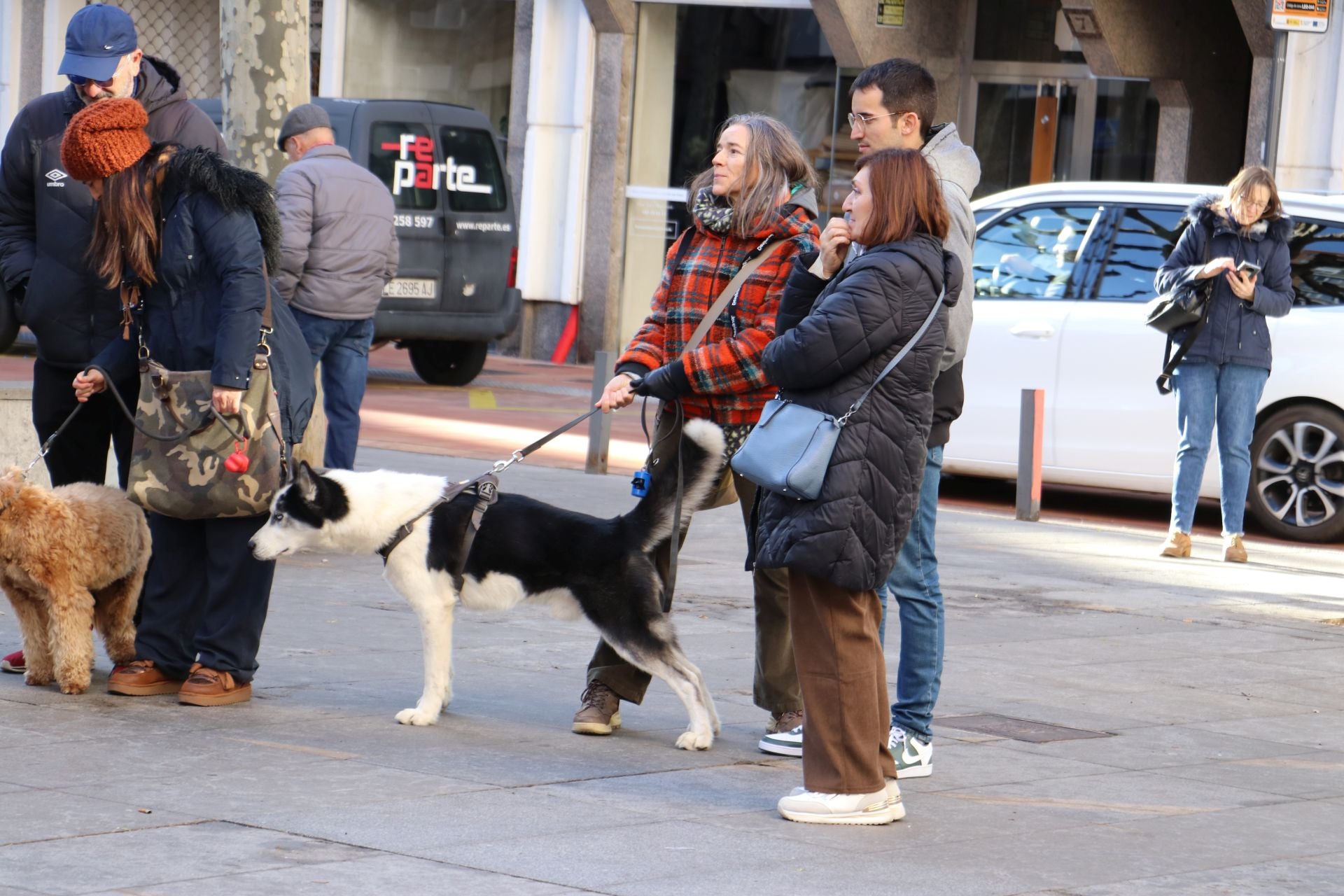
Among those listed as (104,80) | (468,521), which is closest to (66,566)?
(468,521)

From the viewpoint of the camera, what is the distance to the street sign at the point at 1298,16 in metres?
13.9

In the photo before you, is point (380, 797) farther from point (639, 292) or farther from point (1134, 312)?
point (639, 292)

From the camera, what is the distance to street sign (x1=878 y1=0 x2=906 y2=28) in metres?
19.8

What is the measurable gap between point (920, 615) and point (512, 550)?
124 cm

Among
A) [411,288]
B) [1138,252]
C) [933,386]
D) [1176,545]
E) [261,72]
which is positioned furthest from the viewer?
[411,288]

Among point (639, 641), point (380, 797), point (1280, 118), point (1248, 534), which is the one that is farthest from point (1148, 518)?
point (380, 797)

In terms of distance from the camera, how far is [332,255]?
1026cm

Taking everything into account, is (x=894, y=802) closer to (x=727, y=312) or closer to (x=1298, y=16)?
(x=727, y=312)

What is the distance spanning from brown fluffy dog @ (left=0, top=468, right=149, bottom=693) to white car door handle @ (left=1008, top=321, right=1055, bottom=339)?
22.5 ft

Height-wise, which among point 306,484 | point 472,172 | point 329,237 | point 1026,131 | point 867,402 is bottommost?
point 306,484

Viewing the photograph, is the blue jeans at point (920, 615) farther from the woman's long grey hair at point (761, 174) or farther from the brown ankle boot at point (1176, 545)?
the brown ankle boot at point (1176, 545)

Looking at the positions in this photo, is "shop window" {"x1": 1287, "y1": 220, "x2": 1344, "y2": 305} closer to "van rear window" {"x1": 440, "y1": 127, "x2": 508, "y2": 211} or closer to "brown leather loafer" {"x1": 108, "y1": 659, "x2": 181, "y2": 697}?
"brown leather loafer" {"x1": 108, "y1": 659, "x2": 181, "y2": 697}

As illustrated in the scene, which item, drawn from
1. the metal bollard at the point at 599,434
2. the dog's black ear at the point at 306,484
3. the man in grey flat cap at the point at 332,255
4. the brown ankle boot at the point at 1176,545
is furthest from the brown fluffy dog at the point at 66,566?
the metal bollard at the point at 599,434

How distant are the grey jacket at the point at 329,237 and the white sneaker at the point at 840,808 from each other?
17.8 feet
